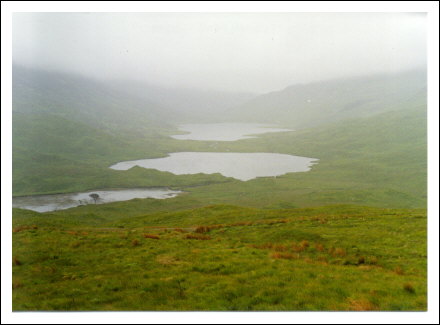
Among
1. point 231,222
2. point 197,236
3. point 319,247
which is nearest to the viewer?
point 319,247

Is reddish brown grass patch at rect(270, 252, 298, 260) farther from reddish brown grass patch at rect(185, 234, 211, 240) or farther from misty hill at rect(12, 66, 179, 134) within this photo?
misty hill at rect(12, 66, 179, 134)

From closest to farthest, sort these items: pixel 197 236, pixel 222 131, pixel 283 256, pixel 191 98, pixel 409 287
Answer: pixel 409 287 < pixel 283 256 < pixel 197 236 < pixel 191 98 < pixel 222 131

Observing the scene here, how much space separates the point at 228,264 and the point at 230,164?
31.7 feet

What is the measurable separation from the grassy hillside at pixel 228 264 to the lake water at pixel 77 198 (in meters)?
1.96

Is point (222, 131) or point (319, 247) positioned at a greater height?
point (222, 131)

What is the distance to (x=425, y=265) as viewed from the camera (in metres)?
10.4

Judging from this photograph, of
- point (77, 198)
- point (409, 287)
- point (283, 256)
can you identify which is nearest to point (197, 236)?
point (283, 256)

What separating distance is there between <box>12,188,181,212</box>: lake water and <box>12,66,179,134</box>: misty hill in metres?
4.51

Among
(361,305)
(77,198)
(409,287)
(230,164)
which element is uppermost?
(230,164)

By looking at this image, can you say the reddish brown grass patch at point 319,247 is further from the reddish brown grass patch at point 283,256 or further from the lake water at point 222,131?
the lake water at point 222,131

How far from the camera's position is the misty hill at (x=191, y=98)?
62.4 feet

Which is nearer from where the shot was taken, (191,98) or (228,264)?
Result: (228,264)

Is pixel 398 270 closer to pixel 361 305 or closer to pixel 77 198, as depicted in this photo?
pixel 361 305

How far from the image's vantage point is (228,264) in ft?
31.5
